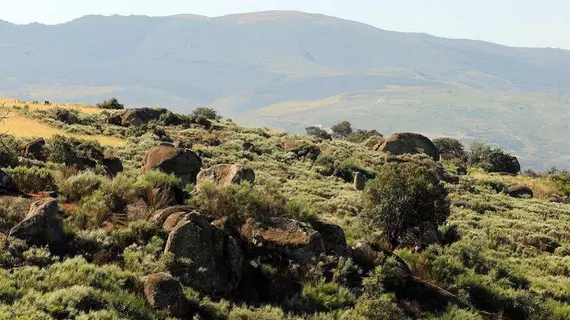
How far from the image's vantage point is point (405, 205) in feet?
56.5

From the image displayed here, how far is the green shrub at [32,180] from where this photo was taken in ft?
43.1

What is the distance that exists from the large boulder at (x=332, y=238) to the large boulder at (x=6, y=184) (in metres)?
8.06

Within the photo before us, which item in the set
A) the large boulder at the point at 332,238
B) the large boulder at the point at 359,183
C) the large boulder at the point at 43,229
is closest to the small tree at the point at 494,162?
the large boulder at the point at 359,183

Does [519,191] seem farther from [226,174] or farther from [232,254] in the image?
[232,254]

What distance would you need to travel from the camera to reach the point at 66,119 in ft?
153

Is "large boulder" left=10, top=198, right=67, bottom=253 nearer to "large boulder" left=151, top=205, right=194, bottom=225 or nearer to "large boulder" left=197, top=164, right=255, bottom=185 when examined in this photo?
Answer: "large boulder" left=151, top=205, right=194, bottom=225

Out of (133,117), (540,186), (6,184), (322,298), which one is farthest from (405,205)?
(133,117)

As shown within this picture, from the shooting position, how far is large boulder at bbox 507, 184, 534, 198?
39375 millimetres

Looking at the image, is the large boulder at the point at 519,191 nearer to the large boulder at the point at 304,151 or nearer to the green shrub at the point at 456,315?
the large boulder at the point at 304,151

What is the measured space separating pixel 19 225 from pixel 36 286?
2024 mm

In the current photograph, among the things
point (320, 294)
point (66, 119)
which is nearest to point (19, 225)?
point (320, 294)

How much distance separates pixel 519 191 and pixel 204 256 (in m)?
36.8

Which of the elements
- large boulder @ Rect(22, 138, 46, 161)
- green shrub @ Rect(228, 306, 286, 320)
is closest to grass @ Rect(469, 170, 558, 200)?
large boulder @ Rect(22, 138, 46, 161)

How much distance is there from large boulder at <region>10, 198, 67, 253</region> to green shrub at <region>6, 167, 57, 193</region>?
317 centimetres
